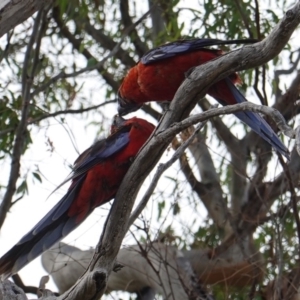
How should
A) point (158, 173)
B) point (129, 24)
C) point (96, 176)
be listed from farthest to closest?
point (129, 24) → point (96, 176) → point (158, 173)

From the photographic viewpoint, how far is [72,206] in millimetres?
3283

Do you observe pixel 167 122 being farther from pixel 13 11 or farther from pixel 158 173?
pixel 13 11

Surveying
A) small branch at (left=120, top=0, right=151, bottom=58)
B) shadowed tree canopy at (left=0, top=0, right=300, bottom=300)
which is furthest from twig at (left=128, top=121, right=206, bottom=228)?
small branch at (left=120, top=0, right=151, bottom=58)

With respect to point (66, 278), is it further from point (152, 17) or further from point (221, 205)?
point (152, 17)

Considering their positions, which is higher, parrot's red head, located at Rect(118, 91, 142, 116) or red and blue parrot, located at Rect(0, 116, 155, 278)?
parrot's red head, located at Rect(118, 91, 142, 116)

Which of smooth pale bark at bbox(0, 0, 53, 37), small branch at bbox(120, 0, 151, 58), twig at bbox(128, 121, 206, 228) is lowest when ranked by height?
twig at bbox(128, 121, 206, 228)

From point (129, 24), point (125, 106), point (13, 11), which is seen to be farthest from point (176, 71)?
point (129, 24)

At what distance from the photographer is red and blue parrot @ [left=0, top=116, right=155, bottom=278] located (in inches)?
128

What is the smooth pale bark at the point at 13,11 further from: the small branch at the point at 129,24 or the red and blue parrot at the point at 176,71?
the small branch at the point at 129,24

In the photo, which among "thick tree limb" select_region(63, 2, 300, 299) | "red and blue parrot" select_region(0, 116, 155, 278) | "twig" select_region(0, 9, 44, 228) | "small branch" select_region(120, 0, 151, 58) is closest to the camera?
"thick tree limb" select_region(63, 2, 300, 299)

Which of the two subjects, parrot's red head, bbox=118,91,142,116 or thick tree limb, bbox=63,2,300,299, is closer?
thick tree limb, bbox=63,2,300,299

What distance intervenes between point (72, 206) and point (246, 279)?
1.88 m

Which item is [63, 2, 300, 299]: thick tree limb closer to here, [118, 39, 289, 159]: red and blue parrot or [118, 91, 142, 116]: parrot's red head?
[118, 39, 289, 159]: red and blue parrot

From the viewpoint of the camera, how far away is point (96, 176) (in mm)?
3291
